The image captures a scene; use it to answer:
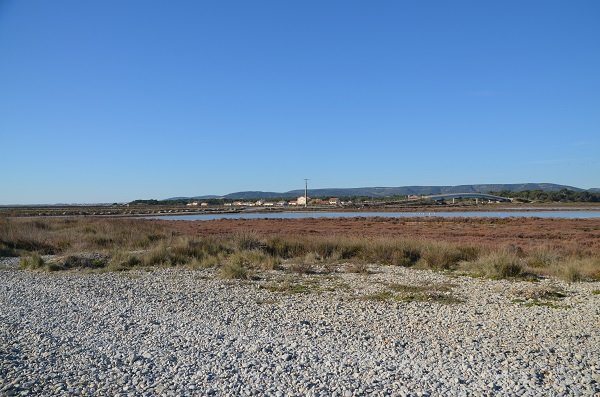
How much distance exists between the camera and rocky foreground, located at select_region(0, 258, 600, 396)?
6598 mm

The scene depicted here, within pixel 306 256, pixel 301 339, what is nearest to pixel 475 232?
pixel 306 256

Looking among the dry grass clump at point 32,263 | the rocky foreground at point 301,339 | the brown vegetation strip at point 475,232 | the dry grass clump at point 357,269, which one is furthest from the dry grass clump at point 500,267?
the dry grass clump at point 32,263

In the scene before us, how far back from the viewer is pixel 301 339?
8781mm

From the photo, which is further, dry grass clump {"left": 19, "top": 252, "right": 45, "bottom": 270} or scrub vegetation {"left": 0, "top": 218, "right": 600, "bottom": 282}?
dry grass clump {"left": 19, "top": 252, "right": 45, "bottom": 270}

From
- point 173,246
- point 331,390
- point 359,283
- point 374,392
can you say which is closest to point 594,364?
point 374,392

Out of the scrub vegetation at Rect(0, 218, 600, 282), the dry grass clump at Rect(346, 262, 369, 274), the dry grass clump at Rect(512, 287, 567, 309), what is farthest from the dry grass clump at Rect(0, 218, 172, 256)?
the dry grass clump at Rect(512, 287, 567, 309)

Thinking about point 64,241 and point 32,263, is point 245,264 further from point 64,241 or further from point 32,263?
point 64,241

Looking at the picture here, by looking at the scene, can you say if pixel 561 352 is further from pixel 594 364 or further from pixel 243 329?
pixel 243 329

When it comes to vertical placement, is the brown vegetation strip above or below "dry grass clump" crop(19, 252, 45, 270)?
below

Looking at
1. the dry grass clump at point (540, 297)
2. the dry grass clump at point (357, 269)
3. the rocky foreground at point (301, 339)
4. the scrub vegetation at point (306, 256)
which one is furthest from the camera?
the dry grass clump at point (357, 269)

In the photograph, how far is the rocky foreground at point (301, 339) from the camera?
660cm

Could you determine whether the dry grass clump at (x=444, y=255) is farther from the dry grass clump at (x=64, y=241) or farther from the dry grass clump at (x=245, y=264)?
the dry grass clump at (x=64, y=241)

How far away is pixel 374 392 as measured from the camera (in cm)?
623

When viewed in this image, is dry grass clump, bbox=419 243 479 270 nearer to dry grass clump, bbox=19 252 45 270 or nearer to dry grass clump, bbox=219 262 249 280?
dry grass clump, bbox=219 262 249 280
